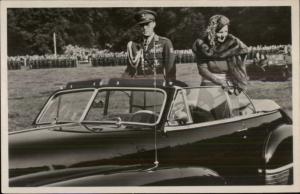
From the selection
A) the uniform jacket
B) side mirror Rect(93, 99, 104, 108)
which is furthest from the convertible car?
the uniform jacket

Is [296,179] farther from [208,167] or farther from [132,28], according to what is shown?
[132,28]

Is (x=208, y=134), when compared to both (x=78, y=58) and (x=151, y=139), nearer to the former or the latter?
(x=151, y=139)

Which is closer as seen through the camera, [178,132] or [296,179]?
[178,132]

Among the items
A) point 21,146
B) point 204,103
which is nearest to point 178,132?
point 204,103

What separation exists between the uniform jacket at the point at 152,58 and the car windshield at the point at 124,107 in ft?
0.89

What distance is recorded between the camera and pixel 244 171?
18.0 feet

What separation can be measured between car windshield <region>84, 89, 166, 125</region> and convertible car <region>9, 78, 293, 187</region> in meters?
0.01

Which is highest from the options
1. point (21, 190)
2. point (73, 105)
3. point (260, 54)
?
point (260, 54)

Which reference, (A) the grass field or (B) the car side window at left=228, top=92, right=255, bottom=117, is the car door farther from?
(A) the grass field

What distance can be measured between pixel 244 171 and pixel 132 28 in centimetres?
190

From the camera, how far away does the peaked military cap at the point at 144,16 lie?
550 centimetres

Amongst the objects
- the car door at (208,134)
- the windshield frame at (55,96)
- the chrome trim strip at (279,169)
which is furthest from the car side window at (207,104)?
the windshield frame at (55,96)

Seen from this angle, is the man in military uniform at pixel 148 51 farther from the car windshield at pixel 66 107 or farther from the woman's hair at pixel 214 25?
the car windshield at pixel 66 107

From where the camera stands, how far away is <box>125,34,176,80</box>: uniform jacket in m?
5.48
